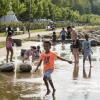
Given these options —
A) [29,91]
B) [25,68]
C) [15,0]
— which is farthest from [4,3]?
[29,91]

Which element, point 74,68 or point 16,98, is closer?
point 16,98

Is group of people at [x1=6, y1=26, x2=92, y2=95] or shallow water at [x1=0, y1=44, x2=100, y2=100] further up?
group of people at [x1=6, y1=26, x2=92, y2=95]

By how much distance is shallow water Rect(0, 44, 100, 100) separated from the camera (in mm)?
13188

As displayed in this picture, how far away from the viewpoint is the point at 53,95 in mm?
13383

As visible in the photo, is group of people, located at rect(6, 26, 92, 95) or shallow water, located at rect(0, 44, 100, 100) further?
group of people, located at rect(6, 26, 92, 95)

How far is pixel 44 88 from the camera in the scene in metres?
14.7

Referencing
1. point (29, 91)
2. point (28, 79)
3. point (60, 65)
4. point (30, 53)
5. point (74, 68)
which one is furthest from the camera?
point (30, 53)

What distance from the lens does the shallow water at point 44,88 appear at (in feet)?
43.3

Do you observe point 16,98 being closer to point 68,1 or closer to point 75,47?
point 75,47

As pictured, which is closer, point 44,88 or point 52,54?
point 52,54

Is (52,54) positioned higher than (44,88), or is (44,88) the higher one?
(52,54)

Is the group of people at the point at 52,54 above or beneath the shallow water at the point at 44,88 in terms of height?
above

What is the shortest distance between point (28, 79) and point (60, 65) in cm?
564

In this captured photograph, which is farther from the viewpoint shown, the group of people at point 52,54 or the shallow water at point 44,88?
the group of people at point 52,54
